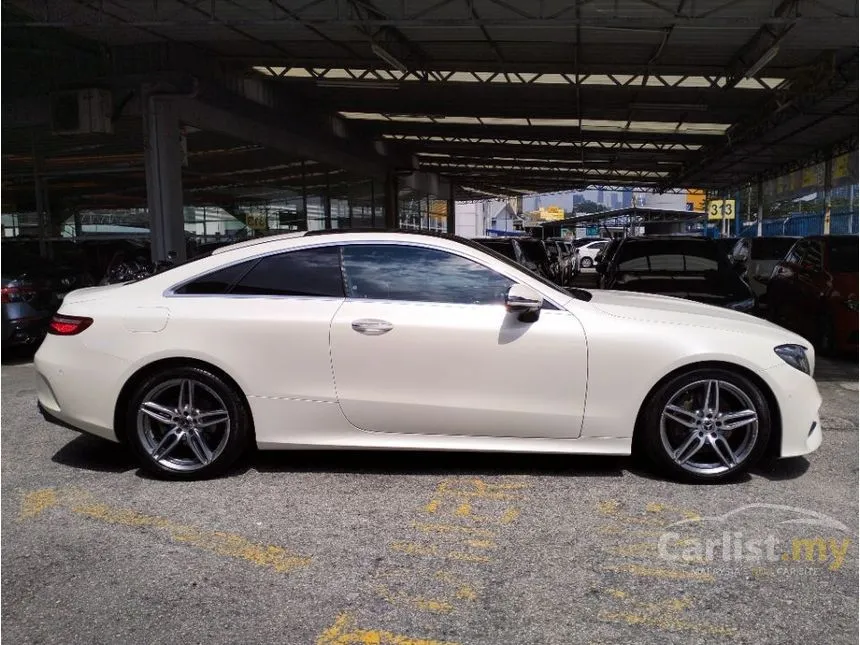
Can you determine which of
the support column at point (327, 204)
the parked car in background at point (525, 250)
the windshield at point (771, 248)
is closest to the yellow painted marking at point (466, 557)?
the parked car in background at point (525, 250)

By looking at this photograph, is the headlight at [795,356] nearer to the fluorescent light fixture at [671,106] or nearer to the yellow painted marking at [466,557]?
the yellow painted marking at [466,557]

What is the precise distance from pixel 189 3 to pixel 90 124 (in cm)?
461

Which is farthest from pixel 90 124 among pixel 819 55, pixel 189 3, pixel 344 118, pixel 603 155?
pixel 603 155

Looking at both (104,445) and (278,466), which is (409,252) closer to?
(278,466)

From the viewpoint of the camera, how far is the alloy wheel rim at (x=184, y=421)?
4512 mm

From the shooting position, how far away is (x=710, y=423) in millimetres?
4379

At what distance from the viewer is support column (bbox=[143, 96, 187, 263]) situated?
484 inches

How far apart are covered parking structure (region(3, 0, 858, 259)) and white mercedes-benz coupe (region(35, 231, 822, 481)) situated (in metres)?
5.60

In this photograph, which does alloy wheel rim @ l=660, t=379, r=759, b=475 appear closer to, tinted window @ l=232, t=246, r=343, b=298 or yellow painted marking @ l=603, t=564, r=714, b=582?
yellow painted marking @ l=603, t=564, r=714, b=582

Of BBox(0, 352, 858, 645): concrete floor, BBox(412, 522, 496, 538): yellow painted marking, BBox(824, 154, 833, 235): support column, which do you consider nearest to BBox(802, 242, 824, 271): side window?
BBox(0, 352, 858, 645): concrete floor

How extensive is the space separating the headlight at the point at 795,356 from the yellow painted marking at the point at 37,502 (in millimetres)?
4398

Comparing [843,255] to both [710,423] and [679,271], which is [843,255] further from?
[710,423]

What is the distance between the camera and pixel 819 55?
11781 millimetres

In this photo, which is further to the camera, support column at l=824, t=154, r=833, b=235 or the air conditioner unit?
support column at l=824, t=154, r=833, b=235
